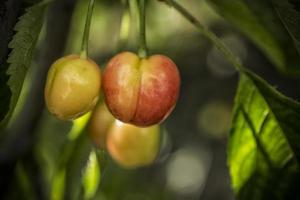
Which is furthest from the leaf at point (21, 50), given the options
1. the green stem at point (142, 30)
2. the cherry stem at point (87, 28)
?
the green stem at point (142, 30)

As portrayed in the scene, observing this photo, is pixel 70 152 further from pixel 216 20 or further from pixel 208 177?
pixel 208 177

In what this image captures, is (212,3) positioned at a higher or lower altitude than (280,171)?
higher

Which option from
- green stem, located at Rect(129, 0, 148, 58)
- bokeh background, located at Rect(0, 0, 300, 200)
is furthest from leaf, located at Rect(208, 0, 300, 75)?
green stem, located at Rect(129, 0, 148, 58)

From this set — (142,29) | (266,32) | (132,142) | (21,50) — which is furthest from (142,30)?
(266,32)

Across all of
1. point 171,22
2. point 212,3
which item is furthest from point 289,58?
point 171,22

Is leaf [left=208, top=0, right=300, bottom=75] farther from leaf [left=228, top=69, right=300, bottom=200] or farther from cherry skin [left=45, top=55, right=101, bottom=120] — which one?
cherry skin [left=45, top=55, right=101, bottom=120]

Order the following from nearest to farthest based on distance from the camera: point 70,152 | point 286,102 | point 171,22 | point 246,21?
point 286,102, point 246,21, point 70,152, point 171,22

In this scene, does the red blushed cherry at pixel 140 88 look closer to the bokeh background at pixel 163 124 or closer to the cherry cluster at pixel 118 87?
the cherry cluster at pixel 118 87
